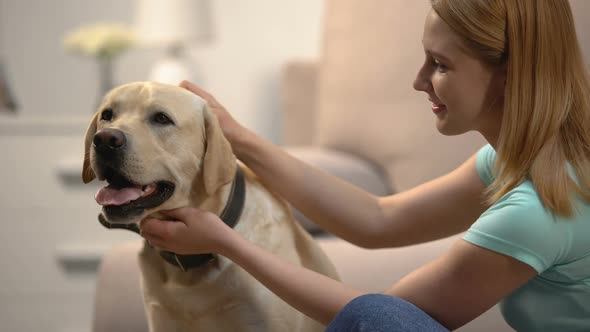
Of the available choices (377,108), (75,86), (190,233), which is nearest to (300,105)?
(377,108)

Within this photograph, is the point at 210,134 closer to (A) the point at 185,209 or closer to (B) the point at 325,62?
(A) the point at 185,209

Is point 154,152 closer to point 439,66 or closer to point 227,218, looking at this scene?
point 227,218

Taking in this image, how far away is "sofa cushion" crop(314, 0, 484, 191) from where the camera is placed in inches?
77.5

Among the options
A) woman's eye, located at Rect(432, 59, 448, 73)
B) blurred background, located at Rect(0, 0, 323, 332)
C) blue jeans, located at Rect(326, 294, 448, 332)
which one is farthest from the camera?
blurred background, located at Rect(0, 0, 323, 332)

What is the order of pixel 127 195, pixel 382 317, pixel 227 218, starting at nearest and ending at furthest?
pixel 382 317 → pixel 127 195 → pixel 227 218

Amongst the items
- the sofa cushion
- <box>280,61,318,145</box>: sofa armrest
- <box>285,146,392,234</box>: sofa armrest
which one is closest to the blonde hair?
the sofa cushion

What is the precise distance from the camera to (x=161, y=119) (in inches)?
45.0

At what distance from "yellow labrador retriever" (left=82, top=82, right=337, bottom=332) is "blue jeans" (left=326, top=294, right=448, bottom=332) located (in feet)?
0.68

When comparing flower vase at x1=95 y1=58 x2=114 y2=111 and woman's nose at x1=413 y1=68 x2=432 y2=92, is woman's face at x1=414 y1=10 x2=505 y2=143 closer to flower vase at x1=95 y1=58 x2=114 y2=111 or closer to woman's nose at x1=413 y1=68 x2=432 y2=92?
woman's nose at x1=413 y1=68 x2=432 y2=92

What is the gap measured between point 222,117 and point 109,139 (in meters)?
0.28

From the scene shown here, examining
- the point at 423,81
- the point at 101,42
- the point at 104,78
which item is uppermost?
the point at 423,81

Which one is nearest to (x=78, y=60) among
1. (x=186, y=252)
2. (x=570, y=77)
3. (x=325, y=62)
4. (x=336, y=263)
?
(x=325, y=62)

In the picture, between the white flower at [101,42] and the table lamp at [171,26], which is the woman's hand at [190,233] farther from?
the white flower at [101,42]

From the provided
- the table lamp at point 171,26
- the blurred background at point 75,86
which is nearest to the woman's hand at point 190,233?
the blurred background at point 75,86
